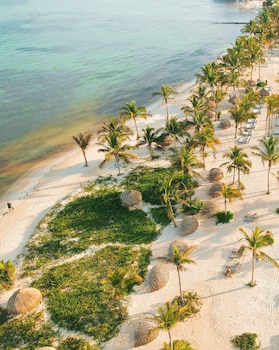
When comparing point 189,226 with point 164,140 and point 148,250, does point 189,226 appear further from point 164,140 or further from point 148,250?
point 164,140

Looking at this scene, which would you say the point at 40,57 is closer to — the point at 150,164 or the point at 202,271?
the point at 150,164

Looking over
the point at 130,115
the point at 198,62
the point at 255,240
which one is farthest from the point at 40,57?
the point at 255,240

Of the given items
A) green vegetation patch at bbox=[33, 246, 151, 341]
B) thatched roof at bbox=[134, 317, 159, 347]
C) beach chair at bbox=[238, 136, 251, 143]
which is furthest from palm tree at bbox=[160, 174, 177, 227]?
beach chair at bbox=[238, 136, 251, 143]

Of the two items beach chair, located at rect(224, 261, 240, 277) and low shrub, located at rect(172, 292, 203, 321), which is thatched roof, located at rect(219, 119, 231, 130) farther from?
low shrub, located at rect(172, 292, 203, 321)

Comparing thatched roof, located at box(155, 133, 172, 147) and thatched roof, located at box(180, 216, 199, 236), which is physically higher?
thatched roof, located at box(155, 133, 172, 147)

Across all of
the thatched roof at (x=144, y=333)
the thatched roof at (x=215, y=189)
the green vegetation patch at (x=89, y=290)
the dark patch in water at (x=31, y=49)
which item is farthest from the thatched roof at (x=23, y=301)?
the dark patch in water at (x=31, y=49)

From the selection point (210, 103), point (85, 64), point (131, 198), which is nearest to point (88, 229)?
point (131, 198)
